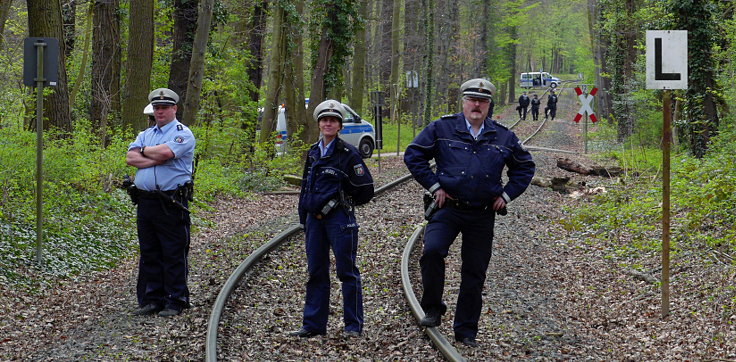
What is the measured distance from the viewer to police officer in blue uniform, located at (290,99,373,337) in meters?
6.89

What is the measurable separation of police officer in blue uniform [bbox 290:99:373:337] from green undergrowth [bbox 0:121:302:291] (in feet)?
13.4

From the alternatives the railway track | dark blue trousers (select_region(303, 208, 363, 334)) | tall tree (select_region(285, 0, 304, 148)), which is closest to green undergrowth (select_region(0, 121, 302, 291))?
the railway track

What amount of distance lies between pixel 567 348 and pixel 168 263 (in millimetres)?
3934

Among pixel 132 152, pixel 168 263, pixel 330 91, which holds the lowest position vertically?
pixel 168 263

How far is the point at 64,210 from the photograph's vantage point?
11938 millimetres

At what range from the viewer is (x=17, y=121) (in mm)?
15047

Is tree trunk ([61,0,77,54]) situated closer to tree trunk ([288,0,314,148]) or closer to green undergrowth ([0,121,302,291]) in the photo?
tree trunk ([288,0,314,148])

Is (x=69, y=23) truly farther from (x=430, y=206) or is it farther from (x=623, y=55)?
(x=623, y=55)

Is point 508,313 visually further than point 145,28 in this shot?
No

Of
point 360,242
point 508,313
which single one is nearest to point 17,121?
point 360,242

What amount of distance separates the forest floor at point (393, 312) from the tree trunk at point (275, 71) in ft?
32.7

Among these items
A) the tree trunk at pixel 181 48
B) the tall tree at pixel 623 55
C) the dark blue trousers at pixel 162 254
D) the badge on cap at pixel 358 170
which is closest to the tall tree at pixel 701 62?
the tall tree at pixel 623 55

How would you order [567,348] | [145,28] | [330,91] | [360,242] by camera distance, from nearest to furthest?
[567,348] → [360,242] → [145,28] → [330,91]

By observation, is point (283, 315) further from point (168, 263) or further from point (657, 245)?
point (657, 245)
